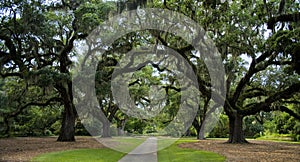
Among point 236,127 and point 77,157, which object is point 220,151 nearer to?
point 77,157

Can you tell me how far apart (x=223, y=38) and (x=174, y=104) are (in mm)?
17930

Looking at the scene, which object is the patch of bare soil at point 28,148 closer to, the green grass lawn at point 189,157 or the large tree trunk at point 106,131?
the green grass lawn at point 189,157

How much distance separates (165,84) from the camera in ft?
102

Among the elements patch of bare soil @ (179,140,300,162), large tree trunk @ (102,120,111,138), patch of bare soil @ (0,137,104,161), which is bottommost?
patch of bare soil @ (179,140,300,162)

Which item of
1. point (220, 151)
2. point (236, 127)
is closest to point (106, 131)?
point (236, 127)

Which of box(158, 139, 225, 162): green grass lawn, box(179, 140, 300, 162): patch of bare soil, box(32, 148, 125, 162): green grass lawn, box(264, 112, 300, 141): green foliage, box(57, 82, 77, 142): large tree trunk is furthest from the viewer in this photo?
box(264, 112, 300, 141): green foliage

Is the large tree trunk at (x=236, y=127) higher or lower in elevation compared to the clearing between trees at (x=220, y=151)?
higher

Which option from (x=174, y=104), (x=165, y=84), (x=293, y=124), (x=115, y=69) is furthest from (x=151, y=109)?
(x=115, y=69)

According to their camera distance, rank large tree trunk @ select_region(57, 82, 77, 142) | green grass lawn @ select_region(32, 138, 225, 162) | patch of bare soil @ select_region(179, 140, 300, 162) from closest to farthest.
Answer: green grass lawn @ select_region(32, 138, 225, 162) → patch of bare soil @ select_region(179, 140, 300, 162) → large tree trunk @ select_region(57, 82, 77, 142)

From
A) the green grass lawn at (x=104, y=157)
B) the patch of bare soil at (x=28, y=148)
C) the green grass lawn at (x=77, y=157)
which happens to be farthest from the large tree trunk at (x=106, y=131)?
the green grass lawn at (x=77, y=157)

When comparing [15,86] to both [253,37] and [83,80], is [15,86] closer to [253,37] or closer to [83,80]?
[83,80]

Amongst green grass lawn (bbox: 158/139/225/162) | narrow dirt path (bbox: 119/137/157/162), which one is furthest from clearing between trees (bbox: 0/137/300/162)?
narrow dirt path (bbox: 119/137/157/162)

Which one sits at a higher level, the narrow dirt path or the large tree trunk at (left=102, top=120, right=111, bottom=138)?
the large tree trunk at (left=102, top=120, right=111, bottom=138)

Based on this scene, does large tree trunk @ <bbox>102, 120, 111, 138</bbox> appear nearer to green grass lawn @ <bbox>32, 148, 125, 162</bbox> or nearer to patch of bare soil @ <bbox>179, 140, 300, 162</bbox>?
patch of bare soil @ <bbox>179, 140, 300, 162</bbox>
